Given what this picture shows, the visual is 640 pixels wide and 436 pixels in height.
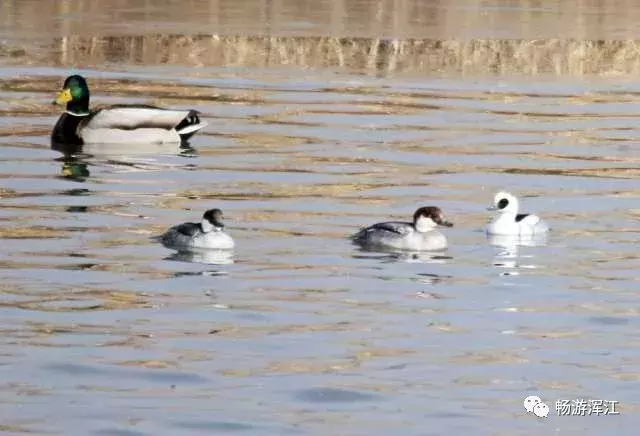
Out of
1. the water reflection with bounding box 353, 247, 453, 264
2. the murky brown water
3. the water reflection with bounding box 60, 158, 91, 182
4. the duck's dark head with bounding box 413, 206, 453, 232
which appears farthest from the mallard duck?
the water reflection with bounding box 353, 247, 453, 264

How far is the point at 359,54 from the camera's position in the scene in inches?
1132

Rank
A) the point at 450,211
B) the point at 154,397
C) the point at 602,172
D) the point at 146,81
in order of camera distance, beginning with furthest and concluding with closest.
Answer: the point at 146,81
the point at 602,172
the point at 450,211
the point at 154,397

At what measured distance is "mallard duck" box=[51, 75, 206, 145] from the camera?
21.0 metres

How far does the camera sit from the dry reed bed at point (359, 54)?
2775 cm

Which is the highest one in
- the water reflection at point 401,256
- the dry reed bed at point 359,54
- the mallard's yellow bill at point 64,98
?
the dry reed bed at point 359,54

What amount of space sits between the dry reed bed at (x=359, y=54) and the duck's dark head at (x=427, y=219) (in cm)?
1294

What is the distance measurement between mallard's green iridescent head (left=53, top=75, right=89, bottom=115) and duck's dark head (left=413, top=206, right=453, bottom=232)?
8.07 meters

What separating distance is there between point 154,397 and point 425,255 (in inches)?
191

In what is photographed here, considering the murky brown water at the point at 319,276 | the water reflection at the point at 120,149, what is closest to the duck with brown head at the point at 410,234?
the murky brown water at the point at 319,276

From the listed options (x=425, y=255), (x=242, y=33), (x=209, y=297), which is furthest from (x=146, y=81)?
(x=209, y=297)

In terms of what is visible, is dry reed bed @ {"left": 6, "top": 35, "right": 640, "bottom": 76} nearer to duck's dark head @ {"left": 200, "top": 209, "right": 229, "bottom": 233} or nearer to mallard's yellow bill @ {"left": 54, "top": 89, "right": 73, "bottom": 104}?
mallard's yellow bill @ {"left": 54, "top": 89, "right": 73, "bottom": 104}

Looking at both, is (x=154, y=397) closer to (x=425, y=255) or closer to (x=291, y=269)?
(x=291, y=269)

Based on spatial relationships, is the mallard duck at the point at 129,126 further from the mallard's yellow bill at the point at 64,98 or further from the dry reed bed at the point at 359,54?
the dry reed bed at the point at 359,54

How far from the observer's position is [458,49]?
1158 inches
